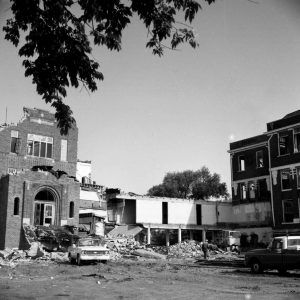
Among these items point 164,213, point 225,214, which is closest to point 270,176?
point 225,214

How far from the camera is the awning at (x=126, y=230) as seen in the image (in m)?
47.3

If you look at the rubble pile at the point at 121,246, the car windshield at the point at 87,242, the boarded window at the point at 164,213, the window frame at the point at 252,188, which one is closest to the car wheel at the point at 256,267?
the car windshield at the point at 87,242

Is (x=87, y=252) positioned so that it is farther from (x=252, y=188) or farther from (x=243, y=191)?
(x=243, y=191)

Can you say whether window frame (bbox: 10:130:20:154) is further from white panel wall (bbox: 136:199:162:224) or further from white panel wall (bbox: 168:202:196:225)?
white panel wall (bbox: 168:202:196:225)

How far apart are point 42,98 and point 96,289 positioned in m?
8.74

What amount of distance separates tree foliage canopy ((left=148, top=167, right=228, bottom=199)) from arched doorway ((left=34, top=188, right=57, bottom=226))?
5110 cm

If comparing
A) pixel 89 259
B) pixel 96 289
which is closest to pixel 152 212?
pixel 89 259

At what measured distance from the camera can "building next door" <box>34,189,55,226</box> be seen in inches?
1549

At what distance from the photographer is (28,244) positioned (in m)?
35.7

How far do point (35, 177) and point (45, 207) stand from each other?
295 cm

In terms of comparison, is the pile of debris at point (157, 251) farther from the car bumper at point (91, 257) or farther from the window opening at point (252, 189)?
the window opening at point (252, 189)

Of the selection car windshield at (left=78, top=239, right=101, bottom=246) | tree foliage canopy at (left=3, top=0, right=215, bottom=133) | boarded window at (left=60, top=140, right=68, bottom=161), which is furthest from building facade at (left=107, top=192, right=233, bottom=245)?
tree foliage canopy at (left=3, top=0, right=215, bottom=133)

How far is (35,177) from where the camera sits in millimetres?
39125

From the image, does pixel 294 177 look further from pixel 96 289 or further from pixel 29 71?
pixel 29 71
